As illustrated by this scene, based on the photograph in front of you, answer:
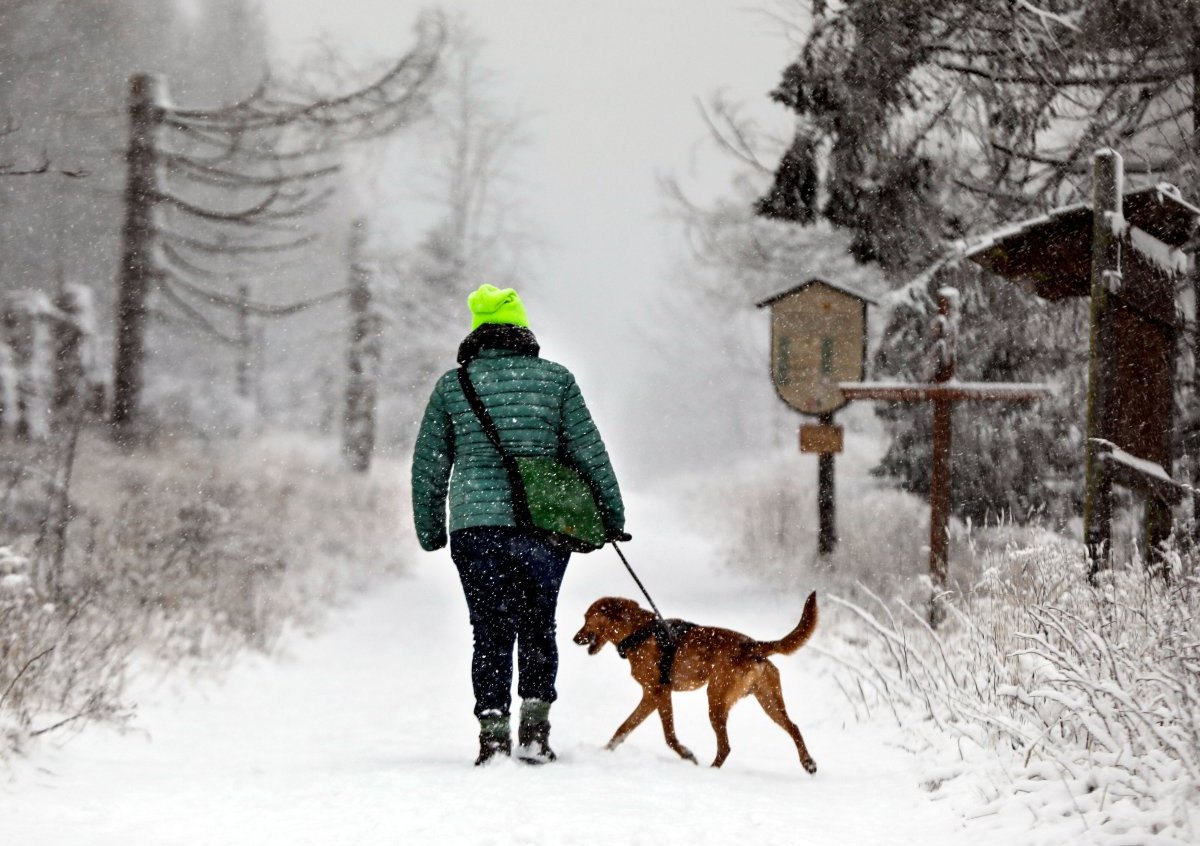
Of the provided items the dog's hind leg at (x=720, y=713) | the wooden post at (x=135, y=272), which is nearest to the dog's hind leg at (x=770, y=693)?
the dog's hind leg at (x=720, y=713)

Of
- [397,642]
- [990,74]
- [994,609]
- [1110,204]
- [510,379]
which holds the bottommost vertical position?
[397,642]

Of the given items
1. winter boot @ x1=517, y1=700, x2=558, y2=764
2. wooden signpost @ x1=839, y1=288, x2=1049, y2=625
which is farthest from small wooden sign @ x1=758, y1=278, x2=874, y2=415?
winter boot @ x1=517, y1=700, x2=558, y2=764

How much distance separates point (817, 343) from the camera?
37.8 feet

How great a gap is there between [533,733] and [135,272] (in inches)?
460

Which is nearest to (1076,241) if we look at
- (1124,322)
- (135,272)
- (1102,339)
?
(1124,322)

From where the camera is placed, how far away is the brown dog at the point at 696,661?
180 inches

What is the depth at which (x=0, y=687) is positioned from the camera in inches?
→ 195

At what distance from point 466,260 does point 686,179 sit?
5.74m

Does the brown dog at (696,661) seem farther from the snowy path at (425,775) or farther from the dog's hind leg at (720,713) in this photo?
the snowy path at (425,775)

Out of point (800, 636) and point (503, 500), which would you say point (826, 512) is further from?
point (503, 500)

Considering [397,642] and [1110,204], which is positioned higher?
[1110,204]

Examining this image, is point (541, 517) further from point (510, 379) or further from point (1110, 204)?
point (1110, 204)

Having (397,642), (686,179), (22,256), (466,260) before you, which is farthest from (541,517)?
(22,256)

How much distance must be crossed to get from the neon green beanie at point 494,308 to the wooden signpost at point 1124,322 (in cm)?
337
